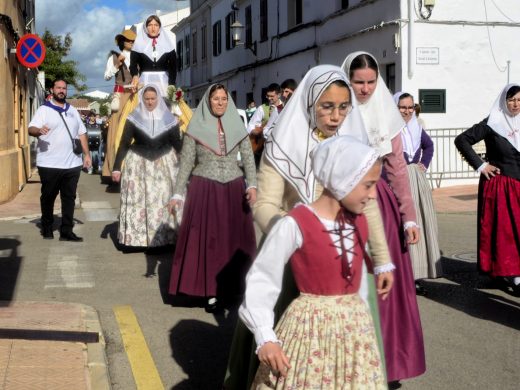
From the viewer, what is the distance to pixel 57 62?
4719 cm

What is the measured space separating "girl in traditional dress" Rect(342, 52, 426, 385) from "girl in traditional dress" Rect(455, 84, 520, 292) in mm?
2326

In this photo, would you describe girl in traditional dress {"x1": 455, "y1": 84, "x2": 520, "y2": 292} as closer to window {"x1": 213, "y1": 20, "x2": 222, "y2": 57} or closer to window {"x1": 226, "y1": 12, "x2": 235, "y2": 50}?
window {"x1": 226, "y1": 12, "x2": 235, "y2": 50}

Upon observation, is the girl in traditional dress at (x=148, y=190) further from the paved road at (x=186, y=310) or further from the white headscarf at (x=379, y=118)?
the white headscarf at (x=379, y=118)

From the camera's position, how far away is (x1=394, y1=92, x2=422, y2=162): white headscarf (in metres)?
8.06

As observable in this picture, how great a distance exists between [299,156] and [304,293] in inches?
37.0

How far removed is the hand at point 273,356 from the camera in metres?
3.11

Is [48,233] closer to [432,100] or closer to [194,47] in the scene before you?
[432,100]

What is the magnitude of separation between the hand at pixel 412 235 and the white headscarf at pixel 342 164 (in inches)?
75.7

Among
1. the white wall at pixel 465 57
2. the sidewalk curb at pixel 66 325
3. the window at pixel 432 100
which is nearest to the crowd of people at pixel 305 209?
the sidewalk curb at pixel 66 325

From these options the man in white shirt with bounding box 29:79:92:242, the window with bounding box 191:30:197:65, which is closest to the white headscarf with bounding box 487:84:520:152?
the man in white shirt with bounding box 29:79:92:242

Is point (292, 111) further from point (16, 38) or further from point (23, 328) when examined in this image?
point (16, 38)

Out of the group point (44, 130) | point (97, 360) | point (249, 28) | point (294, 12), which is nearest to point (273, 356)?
point (97, 360)

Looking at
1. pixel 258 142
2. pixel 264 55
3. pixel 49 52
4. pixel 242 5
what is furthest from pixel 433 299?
pixel 49 52

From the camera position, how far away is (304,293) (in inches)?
132
